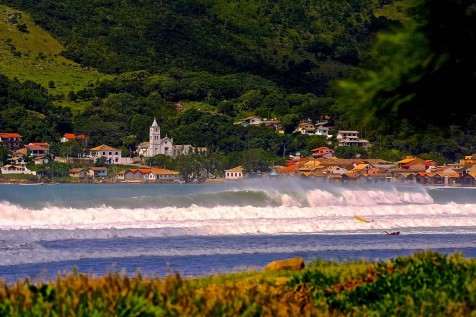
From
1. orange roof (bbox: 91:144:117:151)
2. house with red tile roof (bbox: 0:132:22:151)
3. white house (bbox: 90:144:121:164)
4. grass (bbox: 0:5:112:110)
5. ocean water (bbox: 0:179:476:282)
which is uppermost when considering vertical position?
grass (bbox: 0:5:112:110)

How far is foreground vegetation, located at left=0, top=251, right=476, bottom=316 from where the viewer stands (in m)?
12.6

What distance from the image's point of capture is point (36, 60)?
179000 millimetres

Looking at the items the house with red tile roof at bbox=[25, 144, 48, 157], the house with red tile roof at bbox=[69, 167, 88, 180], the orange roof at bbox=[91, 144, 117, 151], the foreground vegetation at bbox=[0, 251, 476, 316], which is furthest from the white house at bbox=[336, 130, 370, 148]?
the foreground vegetation at bbox=[0, 251, 476, 316]

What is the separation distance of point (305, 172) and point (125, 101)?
1735 inches

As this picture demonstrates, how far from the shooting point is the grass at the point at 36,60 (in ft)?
568

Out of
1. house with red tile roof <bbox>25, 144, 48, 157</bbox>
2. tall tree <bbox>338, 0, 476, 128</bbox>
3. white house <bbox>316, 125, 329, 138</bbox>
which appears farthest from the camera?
white house <bbox>316, 125, 329, 138</bbox>

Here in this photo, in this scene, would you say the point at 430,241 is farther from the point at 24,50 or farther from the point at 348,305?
the point at 24,50

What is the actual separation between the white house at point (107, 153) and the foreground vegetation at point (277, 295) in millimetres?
142363

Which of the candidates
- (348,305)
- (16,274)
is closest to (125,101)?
(16,274)

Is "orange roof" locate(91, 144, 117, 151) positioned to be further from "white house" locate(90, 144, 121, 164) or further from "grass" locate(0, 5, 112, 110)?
"grass" locate(0, 5, 112, 110)

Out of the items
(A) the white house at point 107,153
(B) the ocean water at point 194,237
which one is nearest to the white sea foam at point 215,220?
(B) the ocean water at point 194,237

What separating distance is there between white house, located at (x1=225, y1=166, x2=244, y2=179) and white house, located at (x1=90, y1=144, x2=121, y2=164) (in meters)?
18.1

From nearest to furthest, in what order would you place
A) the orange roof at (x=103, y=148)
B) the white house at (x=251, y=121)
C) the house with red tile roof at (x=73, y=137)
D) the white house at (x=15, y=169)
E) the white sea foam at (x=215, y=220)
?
the white sea foam at (x=215, y=220) < the white house at (x=15, y=169) < the orange roof at (x=103, y=148) < the house with red tile roof at (x=73, y=137) < the white house at (x=251, y=121)

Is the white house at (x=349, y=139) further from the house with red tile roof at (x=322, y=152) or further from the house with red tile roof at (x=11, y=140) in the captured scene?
Answer: the house with red tile roof at (x=11, y=140)
